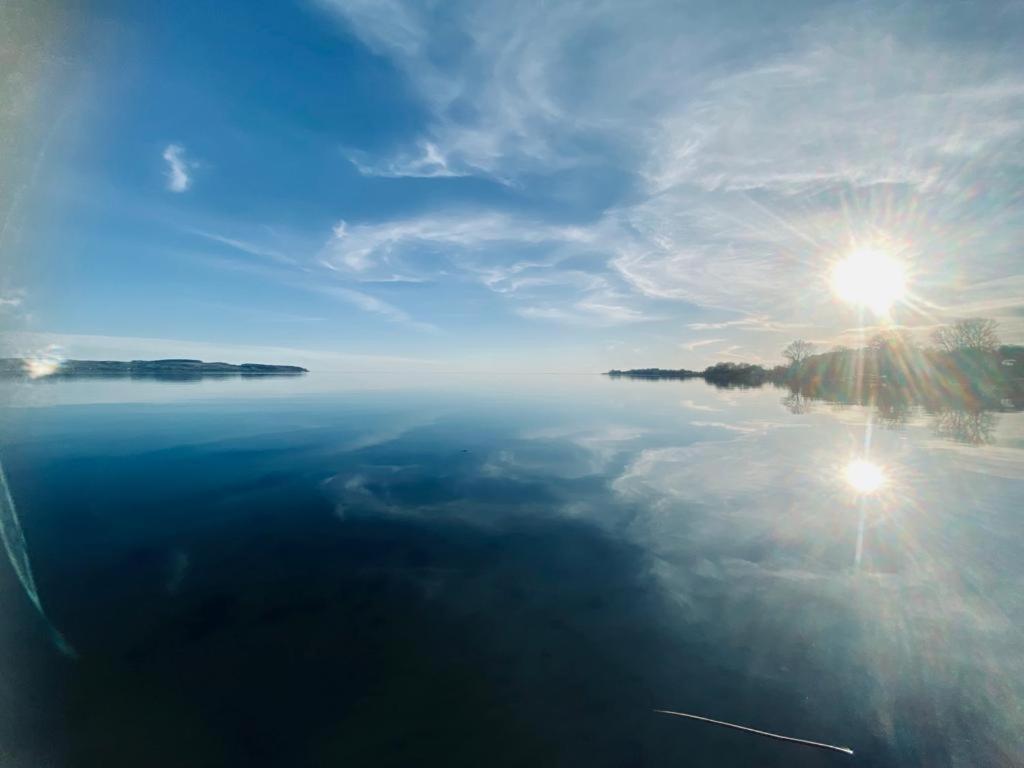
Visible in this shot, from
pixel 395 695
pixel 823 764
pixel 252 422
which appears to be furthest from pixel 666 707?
pixel 252 422

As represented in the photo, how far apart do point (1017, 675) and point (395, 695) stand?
8978 mm

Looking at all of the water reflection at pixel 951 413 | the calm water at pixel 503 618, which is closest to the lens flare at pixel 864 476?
the calm water at pixel 503 618

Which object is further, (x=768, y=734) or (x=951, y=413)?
(x=951, y=413)

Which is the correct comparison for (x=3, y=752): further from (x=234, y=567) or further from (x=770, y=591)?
(x=770, y=591)

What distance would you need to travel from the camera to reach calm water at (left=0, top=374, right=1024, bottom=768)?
4488 mm

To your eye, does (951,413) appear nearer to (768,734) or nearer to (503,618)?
(768,734)

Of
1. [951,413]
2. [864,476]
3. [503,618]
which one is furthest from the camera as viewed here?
[951,413]

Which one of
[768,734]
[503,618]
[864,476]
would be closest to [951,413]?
[864,476]

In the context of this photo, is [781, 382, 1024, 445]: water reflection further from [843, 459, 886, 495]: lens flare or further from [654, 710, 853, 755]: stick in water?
[654, 710, 853, 755]: stick in water

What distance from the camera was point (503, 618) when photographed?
6727mm

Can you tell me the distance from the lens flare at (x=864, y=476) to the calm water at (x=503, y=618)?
441 millimetres

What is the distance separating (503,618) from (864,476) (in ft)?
55.6

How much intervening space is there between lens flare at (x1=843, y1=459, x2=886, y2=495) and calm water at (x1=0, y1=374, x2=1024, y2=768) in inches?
17.4

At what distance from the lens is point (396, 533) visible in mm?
10102
